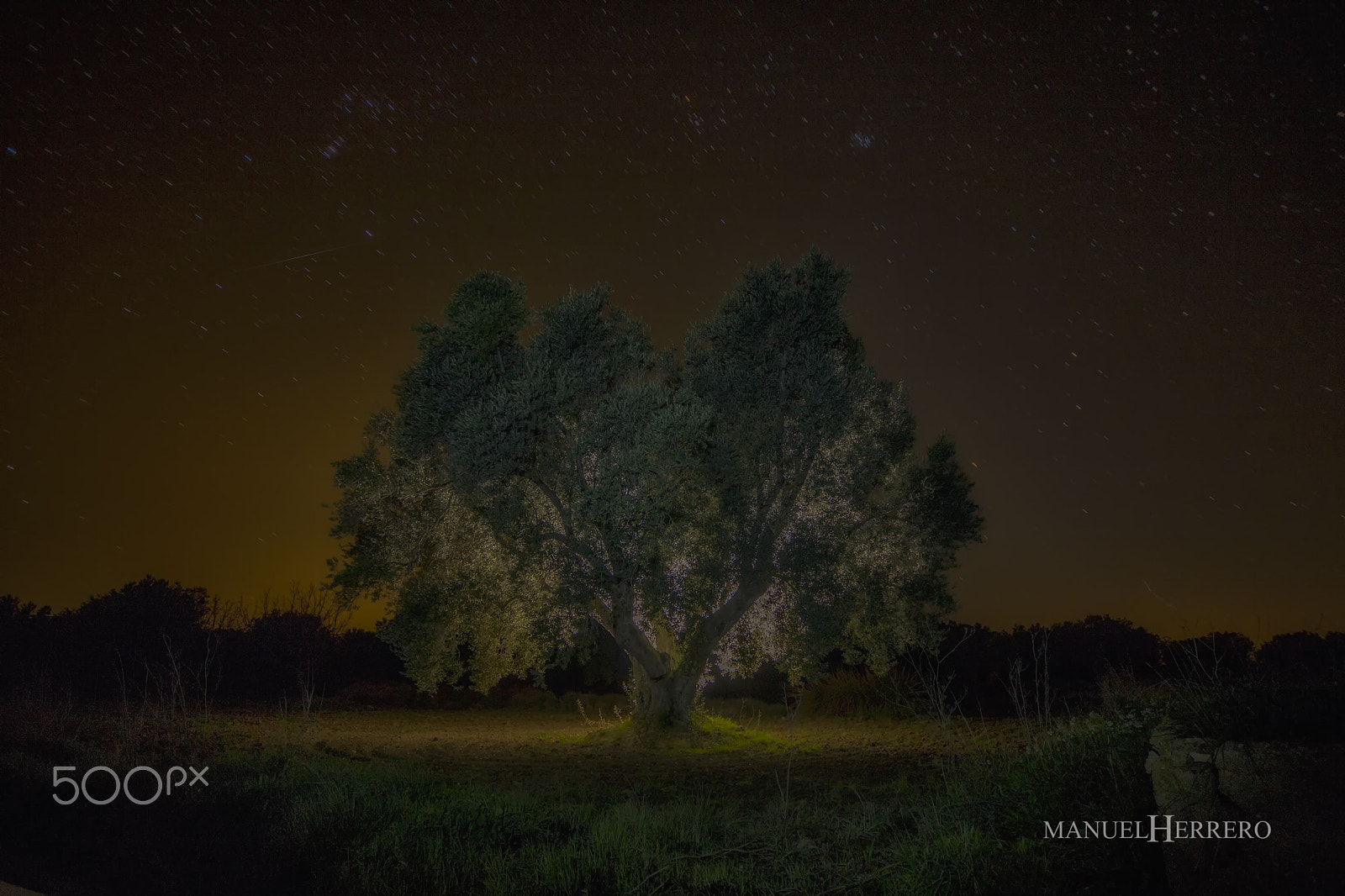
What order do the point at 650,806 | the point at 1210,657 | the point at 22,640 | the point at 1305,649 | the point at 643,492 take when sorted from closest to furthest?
the point at 650,806, the point at 643,492, the point at 1210,657, the point at 1305,649, the point at 22,640

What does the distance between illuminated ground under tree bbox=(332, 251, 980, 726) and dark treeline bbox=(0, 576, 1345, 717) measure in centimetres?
489

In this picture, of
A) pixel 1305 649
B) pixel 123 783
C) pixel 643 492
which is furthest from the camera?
pixel 1305 649

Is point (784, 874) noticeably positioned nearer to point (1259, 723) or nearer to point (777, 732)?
point (1259, 723)

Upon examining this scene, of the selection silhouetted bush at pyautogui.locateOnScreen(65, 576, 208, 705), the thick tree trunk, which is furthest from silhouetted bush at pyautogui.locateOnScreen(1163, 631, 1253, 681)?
silhouetted bush at pyautogui.locateOnScreen(65, 576, 208, 705)

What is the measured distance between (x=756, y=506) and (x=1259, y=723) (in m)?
12.3

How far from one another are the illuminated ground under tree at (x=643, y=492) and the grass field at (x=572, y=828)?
516cm

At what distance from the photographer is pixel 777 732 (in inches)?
800

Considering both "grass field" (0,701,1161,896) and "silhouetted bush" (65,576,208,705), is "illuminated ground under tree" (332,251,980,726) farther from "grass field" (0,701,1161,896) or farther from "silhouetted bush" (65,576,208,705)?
"silhouetted bush" (65,576,208,705)

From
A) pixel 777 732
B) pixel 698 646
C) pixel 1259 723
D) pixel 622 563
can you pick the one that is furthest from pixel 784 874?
pixel 777 732

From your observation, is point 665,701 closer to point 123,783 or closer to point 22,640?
point 123,783

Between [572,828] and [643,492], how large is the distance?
25.3 feet

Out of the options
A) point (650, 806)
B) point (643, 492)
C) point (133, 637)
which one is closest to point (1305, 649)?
point (643, 492)

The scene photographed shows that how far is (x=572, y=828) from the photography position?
7629 mm

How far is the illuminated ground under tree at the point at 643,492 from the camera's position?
15.4 metres
